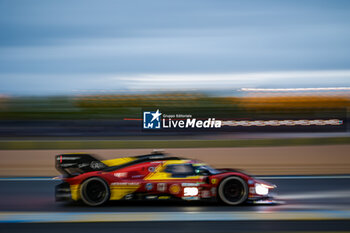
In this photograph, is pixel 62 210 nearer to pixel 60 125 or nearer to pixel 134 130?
pixel 134 130

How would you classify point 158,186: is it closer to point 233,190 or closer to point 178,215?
point 178,215

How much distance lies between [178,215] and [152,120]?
1651cm

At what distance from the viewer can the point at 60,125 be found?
83.6 feet

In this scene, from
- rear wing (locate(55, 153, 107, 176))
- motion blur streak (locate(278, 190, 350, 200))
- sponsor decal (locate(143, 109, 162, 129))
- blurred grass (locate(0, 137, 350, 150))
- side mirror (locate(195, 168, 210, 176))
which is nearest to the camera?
side mirror (locate(195, 168, 210, 176))

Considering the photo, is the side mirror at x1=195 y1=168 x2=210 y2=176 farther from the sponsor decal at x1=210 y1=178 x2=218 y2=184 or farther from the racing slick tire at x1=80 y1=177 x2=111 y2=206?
the racing slick tire at x1=80 y1=177 x2=111 y2=206

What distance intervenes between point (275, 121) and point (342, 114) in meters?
5.09

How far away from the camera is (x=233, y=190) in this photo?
6.94 metres

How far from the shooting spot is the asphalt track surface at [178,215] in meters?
5.66

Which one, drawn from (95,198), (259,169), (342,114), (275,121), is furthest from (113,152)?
(342,114)

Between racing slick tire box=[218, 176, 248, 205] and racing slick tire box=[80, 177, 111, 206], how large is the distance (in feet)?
6.12

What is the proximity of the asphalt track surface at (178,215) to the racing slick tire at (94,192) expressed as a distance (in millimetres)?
126

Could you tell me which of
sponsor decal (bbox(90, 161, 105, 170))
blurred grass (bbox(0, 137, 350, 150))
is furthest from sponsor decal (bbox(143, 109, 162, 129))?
sponsor decal (bbox(90, 161, 105, 170))

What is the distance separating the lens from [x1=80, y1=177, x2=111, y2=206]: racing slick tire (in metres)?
6.89

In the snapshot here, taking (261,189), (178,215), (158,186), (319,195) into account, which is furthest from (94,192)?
(319,195)
